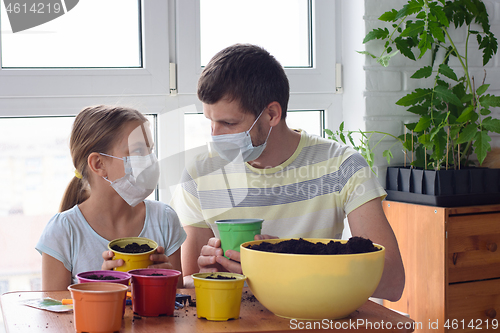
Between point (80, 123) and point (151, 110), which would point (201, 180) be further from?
point (151, 110)

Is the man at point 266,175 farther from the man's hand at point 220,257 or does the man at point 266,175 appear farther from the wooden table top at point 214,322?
the wooden table top at point 214,322

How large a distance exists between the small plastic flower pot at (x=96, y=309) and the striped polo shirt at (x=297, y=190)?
0.62 m

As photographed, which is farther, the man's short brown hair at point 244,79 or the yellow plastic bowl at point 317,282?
the man's short brown hair at point 244,79

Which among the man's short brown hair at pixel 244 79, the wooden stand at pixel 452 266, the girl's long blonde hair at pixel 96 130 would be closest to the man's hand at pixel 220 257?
the man's short brown hair at pixel 244 79

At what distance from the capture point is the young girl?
117cm

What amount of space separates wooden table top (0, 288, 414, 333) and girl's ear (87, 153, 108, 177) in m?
0.59

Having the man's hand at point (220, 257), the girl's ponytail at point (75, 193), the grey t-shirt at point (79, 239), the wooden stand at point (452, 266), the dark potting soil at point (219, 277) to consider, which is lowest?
the wooden stand at point (452, 266)

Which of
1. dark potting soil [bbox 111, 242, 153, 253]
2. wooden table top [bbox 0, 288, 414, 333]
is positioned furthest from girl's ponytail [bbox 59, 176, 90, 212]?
wooden table top [bbox 0, 288, 414, 333]

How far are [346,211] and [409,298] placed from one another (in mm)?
635

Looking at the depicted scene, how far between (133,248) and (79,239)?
397mm

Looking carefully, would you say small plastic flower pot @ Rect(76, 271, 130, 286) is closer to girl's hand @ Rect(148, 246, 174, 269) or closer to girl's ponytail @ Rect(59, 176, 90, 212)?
girl's hand @ Rect(148, 246, 174, 269)

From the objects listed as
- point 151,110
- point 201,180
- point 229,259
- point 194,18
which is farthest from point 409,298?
point 194,18

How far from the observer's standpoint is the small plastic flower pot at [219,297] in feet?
2.12

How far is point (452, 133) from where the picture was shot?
160cm
